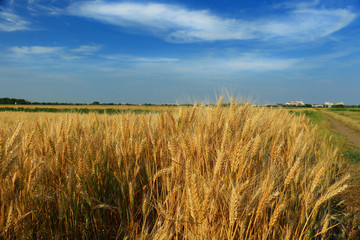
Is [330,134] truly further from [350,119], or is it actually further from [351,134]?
[350,119]

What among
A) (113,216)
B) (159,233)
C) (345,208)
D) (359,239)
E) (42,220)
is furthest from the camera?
(345,208)

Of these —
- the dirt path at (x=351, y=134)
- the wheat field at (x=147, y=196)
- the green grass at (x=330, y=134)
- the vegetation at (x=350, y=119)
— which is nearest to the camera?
the wheat field at (x=147, y=196)

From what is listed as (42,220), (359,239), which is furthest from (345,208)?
(42,220)

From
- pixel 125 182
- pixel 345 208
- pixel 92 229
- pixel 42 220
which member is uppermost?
pixel 125 182

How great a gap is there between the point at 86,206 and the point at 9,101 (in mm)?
88215

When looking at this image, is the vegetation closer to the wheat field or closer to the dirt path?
the dirt path

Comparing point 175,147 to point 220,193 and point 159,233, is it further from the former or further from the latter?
point 159,233

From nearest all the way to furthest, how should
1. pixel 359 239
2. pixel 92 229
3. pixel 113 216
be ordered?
1. pixel 92 229
2. pixel 113 216
3. pixel 359 239

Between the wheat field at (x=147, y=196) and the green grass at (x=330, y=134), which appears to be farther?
the green grass at (x=330, y=134)

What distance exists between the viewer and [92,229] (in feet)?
5.94

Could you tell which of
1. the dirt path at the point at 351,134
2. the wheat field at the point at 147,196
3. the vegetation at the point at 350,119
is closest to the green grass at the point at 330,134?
the dirt path at the point at 351,134

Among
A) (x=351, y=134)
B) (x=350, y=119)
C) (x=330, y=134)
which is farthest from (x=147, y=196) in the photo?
(x=350, y=119)

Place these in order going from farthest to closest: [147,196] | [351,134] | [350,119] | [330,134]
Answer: [350,119] → [351,134] → [330,134] → [147,196]

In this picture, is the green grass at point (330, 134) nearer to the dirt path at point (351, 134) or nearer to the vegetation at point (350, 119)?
the dirt path at point (351, 134)
